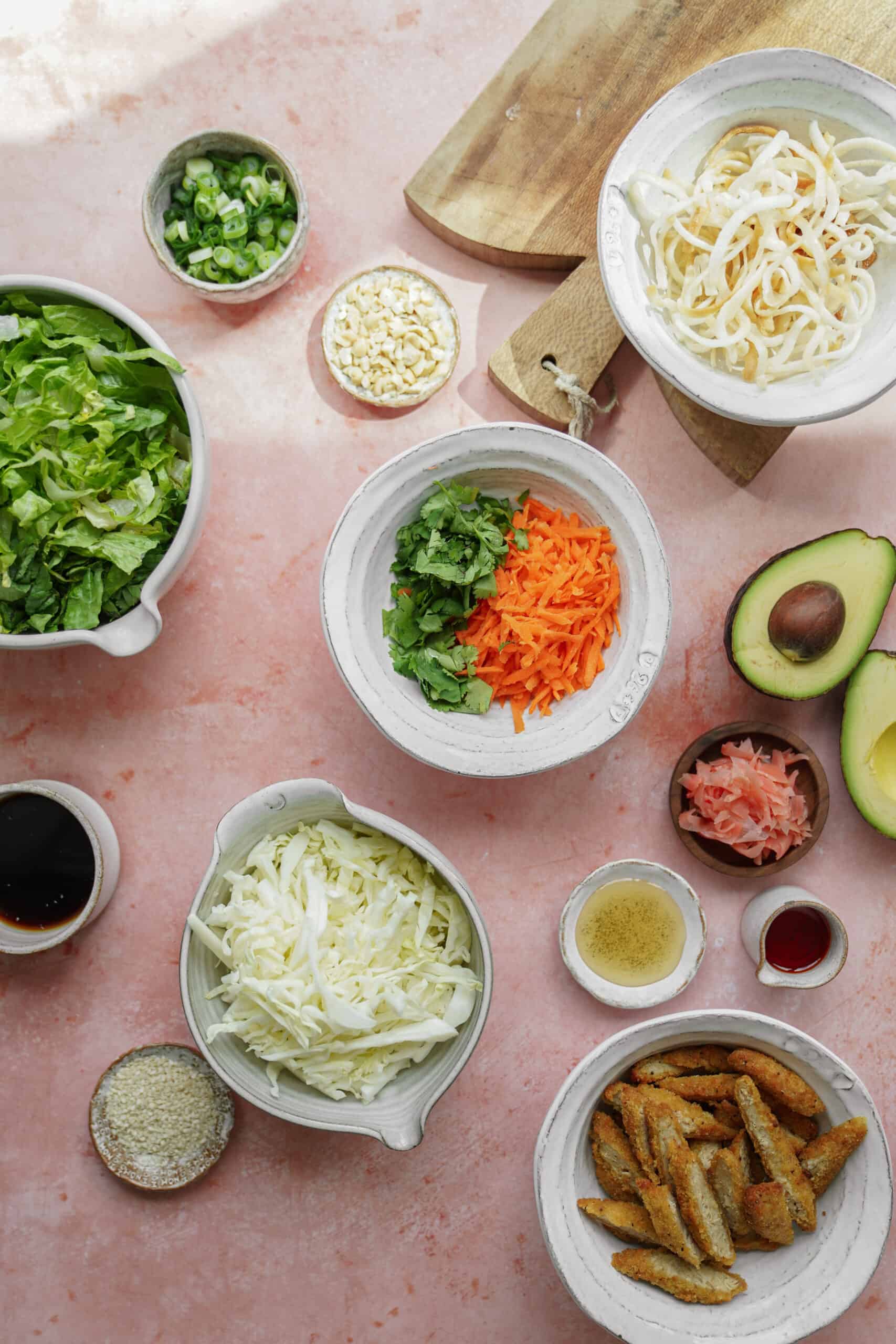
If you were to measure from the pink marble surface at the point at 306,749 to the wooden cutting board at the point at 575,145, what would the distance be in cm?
10

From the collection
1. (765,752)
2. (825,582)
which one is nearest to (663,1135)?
(765,752)

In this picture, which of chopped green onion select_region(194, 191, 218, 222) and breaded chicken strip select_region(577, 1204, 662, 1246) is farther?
chopped green onion select_region(194, 191, 218, 222)

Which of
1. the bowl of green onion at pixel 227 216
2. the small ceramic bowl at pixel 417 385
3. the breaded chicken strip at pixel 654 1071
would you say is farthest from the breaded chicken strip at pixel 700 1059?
the bowl of green onion at pixel 227 216

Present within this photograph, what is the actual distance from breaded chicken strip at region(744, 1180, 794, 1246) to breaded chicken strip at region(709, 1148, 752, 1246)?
0.08ft

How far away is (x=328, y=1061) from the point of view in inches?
74.9

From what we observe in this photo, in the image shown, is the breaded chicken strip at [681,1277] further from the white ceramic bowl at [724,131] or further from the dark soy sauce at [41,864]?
the white ceramic bowl at [724,131]

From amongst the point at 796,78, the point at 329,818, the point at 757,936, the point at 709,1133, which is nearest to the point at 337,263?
the point at 796,78

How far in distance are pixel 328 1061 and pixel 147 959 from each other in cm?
54

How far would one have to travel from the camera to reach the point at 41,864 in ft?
6.81

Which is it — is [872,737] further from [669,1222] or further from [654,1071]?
[669,1222]

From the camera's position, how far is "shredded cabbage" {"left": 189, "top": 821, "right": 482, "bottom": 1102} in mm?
1849

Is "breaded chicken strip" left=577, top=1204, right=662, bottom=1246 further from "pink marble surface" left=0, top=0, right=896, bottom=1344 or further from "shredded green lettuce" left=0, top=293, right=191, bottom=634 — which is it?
"shredded green lettuce" left=0, top=293, right=191, bottom=634

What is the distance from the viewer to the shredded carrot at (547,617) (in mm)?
2002

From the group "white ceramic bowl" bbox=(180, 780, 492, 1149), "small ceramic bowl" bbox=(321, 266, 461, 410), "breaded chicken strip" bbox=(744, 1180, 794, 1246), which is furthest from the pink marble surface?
"breaded chicken strip" bbox=(744, 1180, 794, 1246)
